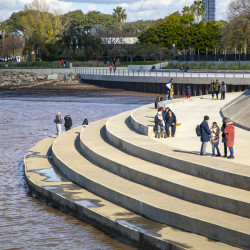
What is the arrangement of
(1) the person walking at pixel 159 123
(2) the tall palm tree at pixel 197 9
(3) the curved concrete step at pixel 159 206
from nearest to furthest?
1. (3) the curved concrete step at pixel 159 206
2. (1) the person walking at pixel 159 123
3. (2) the tall palm tree at pixel 197 9

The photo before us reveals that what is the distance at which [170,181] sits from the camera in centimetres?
1391

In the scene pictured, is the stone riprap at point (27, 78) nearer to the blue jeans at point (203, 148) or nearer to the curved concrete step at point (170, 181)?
the curved concrete step at point (170, 181)

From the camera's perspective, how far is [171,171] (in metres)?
15.3

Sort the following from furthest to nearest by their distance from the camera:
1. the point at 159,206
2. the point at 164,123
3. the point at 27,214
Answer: the point at 164,123, the point at 27,214, the point at 159,206

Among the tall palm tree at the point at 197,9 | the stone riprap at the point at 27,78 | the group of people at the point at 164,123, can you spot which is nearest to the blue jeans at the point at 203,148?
the group of people at the point at 164,123

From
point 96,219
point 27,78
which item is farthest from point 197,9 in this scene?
point 96,219

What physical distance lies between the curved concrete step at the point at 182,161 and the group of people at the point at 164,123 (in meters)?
0.60

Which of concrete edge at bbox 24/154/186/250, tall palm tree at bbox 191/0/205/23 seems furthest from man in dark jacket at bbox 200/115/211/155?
tall palm tree at bbox 191/0/205/23

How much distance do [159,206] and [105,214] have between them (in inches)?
61.6

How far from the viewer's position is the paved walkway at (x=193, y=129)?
16953 millimetres

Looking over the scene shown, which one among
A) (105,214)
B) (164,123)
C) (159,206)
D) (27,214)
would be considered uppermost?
(164,123)

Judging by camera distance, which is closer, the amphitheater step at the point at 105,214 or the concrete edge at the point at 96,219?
the amphitheater step at the point at 105,214

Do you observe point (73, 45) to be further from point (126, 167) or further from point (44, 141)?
point (126, 167)

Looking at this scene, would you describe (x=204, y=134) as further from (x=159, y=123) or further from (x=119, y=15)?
(x=119, y=15)
